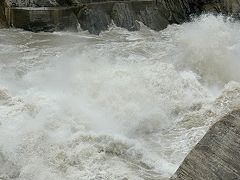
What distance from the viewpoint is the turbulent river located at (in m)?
6.55

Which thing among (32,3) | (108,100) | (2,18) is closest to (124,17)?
(32,3)

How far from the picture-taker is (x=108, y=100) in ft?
28.1

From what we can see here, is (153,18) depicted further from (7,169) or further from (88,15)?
(7,169)

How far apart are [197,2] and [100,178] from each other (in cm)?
1278

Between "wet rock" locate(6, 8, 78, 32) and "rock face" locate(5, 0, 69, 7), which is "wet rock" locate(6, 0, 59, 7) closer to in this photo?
"rock face" locate(5, 0, 69, 7)

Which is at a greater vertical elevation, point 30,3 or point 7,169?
point 30,3

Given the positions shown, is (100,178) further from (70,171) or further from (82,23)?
(82,23)

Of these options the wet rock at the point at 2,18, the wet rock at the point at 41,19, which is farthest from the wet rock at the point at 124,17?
the wet rock at the point at 2,18

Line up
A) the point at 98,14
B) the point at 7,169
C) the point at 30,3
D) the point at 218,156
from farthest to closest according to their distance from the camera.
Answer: the point at 98,14 → the point at 30,3 → the point at 7,169 → the point at 218,156

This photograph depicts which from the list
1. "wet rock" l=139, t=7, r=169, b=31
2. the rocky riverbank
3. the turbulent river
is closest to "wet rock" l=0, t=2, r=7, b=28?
the rocky riverbank

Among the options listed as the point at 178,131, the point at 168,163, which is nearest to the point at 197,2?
the point at 178,131

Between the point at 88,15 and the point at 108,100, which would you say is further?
the point at 88,15

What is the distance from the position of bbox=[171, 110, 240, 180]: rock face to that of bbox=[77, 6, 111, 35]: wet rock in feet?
33.3

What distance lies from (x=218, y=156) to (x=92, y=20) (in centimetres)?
1073
